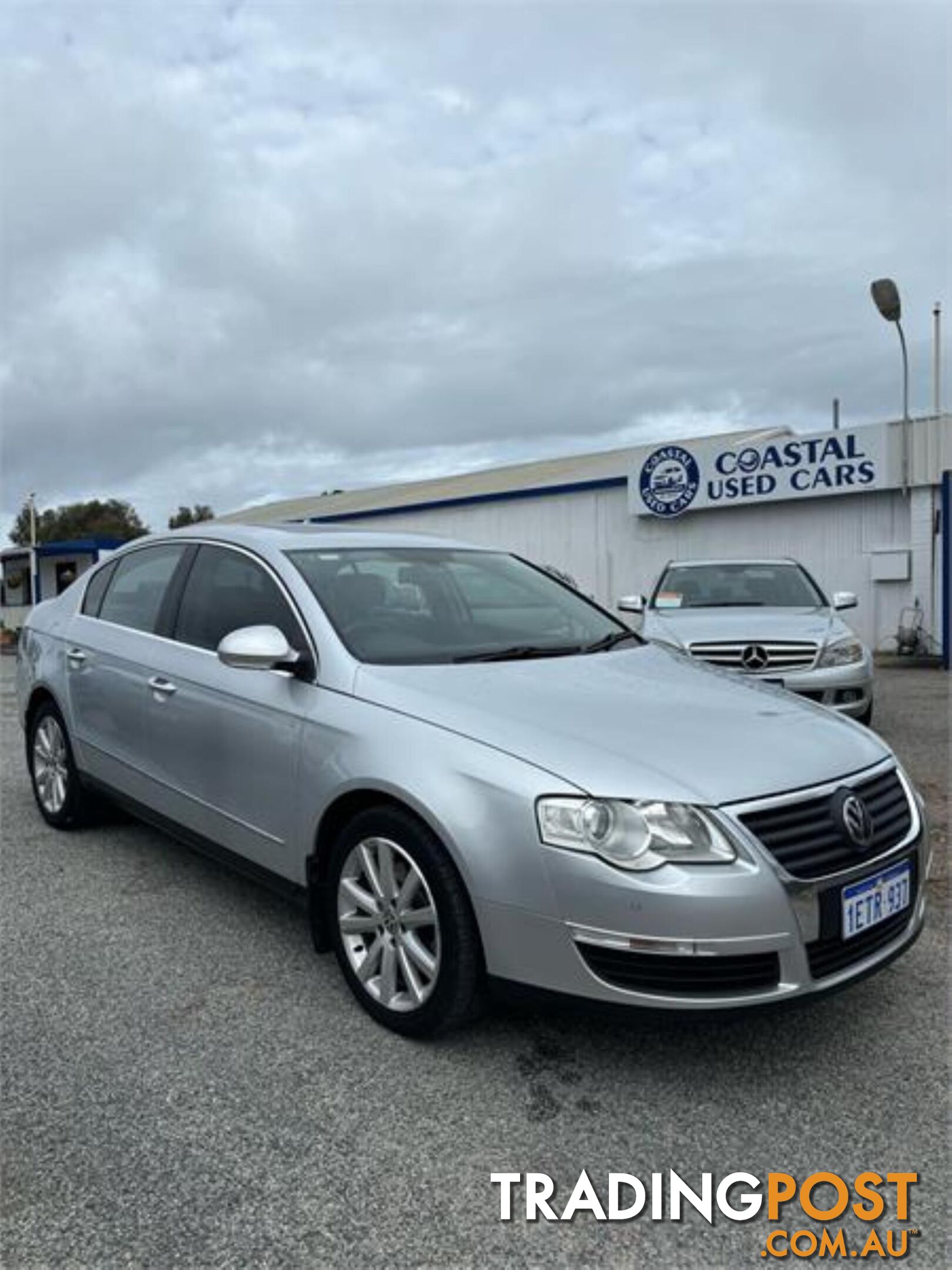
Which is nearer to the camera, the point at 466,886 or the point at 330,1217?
the point at 330,1217

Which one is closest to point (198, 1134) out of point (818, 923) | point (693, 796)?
point (693, 796)

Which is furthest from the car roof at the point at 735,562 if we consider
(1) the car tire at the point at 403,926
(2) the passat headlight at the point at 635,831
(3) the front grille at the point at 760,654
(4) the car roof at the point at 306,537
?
(2) the passat headlight at the point at 635,831

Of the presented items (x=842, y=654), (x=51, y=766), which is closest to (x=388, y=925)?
(x=51, y=766)

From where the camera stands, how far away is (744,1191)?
232cm

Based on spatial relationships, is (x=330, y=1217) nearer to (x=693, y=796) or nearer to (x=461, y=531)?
(x=693, y=796)

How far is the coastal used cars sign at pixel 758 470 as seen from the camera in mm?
14820

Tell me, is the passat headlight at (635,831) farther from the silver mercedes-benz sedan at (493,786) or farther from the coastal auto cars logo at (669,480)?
the coastal auto cars logo at (669,480)

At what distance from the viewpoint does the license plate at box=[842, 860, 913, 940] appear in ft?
8.87

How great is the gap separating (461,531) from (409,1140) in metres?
19.2

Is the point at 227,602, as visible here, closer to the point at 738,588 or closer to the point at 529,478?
the point at 738,588

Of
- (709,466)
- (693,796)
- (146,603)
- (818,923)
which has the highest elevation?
(709,466)

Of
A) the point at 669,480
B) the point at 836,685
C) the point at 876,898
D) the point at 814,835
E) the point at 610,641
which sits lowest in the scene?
the point at 836,685

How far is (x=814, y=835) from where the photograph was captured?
8.84ft

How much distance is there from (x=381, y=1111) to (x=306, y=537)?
2.34 metres
